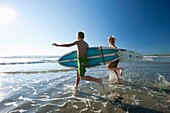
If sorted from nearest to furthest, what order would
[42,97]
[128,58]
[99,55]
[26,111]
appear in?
[26,111] → [42,97] → [99,55] → [128,58]

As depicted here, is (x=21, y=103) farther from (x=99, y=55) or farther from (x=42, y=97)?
(x=99, y=55)

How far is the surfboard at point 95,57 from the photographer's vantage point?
6.36 metres

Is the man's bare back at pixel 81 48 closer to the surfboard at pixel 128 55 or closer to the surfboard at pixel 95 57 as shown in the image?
the surfboard at pixel 95 57

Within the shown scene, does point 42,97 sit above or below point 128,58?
below

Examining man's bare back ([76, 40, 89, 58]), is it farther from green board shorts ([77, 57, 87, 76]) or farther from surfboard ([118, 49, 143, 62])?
surfboard ([118, 49, 143, 62])

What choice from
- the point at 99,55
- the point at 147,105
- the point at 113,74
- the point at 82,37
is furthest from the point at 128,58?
the point at 147,105

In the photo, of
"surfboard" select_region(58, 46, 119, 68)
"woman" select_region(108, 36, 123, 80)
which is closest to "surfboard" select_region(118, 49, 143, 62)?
"woman" select_region(108, 36, 123, 80)

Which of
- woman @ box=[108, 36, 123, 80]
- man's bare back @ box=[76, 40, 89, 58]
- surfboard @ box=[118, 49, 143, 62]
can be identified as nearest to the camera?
man's bare back @ box=[76, 40, 89, 58]

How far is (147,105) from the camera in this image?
4.00 metres

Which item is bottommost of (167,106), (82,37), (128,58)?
(167,106)

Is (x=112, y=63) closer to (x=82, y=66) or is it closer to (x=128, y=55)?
(x=128, y=55)

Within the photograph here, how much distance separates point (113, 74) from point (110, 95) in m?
2.93

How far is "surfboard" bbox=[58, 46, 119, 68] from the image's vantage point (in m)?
6.36

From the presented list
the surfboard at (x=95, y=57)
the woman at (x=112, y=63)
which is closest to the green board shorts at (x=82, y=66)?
the surfboard at (x=95, y=57)
